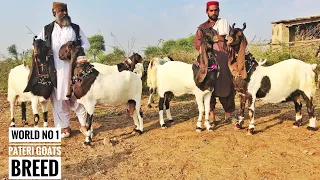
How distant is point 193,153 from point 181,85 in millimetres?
2141

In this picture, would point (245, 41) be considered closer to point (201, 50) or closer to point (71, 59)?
point (201, 50)

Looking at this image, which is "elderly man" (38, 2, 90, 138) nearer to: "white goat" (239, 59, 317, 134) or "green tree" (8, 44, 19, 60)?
"white goat" (239, 59, 317, 134)

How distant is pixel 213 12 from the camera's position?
7.29m

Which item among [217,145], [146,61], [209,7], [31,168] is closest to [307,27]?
[146,61]

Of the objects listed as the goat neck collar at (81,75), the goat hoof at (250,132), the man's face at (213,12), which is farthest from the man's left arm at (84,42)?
the goat hoof at (250,132)

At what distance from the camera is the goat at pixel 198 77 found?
6918mm

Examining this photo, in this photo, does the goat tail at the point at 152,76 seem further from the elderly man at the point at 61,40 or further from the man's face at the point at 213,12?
the elderly man at the point at 61,40

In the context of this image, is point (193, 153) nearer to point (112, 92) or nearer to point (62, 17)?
point (112, 92)

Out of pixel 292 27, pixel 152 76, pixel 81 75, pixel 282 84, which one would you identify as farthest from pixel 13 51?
pixel 292 27

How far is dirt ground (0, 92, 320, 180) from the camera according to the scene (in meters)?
5.16

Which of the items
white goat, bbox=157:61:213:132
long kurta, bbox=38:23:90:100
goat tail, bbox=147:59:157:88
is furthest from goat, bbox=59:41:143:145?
goat tail, bbox=147:59:157:88

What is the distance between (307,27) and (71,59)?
2030cm

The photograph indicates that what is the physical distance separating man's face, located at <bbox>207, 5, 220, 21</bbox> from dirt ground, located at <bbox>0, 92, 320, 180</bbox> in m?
2.45

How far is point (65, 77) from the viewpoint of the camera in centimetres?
695
